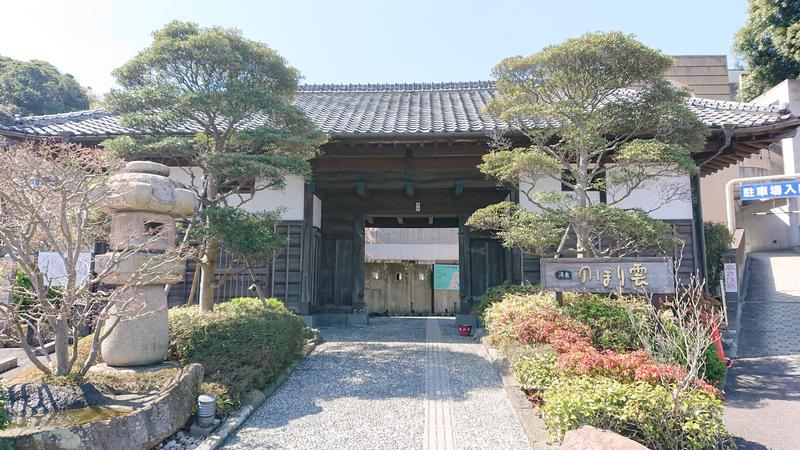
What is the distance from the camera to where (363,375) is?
6070 mm

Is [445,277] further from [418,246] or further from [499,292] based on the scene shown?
[499,292]

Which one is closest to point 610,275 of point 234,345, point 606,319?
point 606,319

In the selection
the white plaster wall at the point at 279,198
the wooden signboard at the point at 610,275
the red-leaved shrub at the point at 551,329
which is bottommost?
the red-leaved shrub at the point at 551,329

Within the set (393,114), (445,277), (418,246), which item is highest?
(393,114)

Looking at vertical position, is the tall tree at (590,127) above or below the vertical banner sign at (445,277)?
above

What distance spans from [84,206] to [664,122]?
7.74m

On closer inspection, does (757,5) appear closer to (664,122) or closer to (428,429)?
(664,122)

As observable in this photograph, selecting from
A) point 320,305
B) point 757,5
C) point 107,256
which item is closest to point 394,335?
point 320,305

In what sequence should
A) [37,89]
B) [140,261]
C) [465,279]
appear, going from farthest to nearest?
[37,89] → [465,279] → [140,261]

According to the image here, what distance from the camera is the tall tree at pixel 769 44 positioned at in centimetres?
1630

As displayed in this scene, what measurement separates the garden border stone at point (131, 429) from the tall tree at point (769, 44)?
21904mm

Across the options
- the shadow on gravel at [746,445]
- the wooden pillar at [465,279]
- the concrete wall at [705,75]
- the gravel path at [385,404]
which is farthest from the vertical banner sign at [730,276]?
the concrete wall at [705,75]

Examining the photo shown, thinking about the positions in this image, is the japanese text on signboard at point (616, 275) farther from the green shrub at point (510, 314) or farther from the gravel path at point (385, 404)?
the gravel path at point (385, 404)

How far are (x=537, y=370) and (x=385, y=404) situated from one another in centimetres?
180
